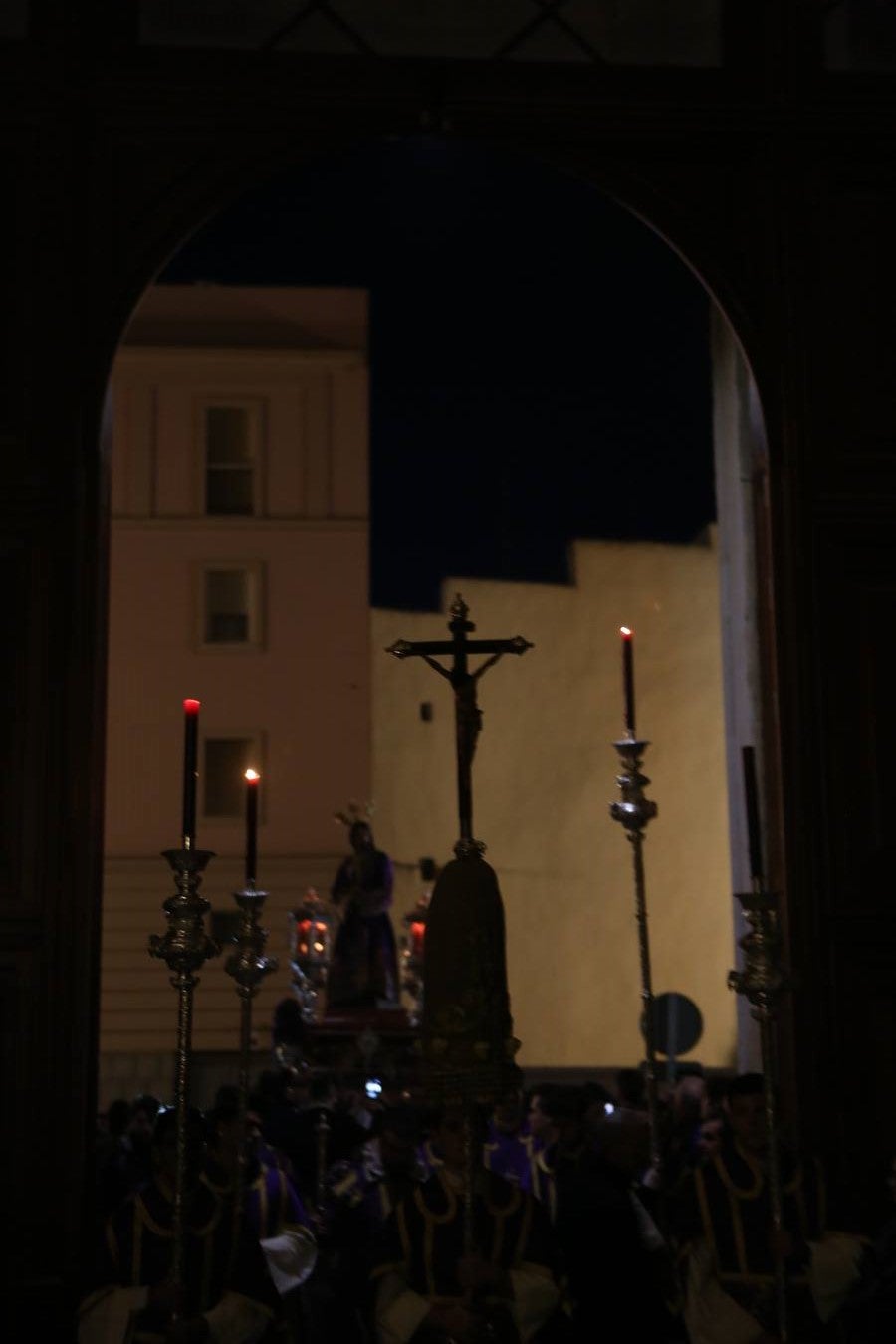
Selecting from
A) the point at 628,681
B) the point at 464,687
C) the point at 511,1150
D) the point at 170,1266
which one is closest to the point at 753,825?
the point at 464,687

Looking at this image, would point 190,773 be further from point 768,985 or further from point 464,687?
point 768,985

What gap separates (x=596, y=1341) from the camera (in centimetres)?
625

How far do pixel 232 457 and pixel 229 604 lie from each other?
1721mm

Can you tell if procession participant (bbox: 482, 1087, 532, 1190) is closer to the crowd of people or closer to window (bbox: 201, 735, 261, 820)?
the crowd of people

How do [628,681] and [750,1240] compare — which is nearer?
[750,1240]

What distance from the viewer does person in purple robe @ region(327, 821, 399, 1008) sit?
1234 centimetres

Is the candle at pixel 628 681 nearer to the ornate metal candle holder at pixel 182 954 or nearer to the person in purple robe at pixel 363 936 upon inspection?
the ornate metal candle holder at pixel 182 954

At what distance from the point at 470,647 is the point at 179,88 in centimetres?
337

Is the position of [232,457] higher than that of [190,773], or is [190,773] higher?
[232,457]

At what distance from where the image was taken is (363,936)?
1248cm

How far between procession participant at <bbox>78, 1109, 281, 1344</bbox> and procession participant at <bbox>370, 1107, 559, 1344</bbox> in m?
0.49

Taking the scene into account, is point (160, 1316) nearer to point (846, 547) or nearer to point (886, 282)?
point (846, 547)

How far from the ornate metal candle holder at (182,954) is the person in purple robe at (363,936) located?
6.51 metres

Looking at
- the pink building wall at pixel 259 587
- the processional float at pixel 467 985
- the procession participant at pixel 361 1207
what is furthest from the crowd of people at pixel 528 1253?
the pink building wall at pixel 259 587
